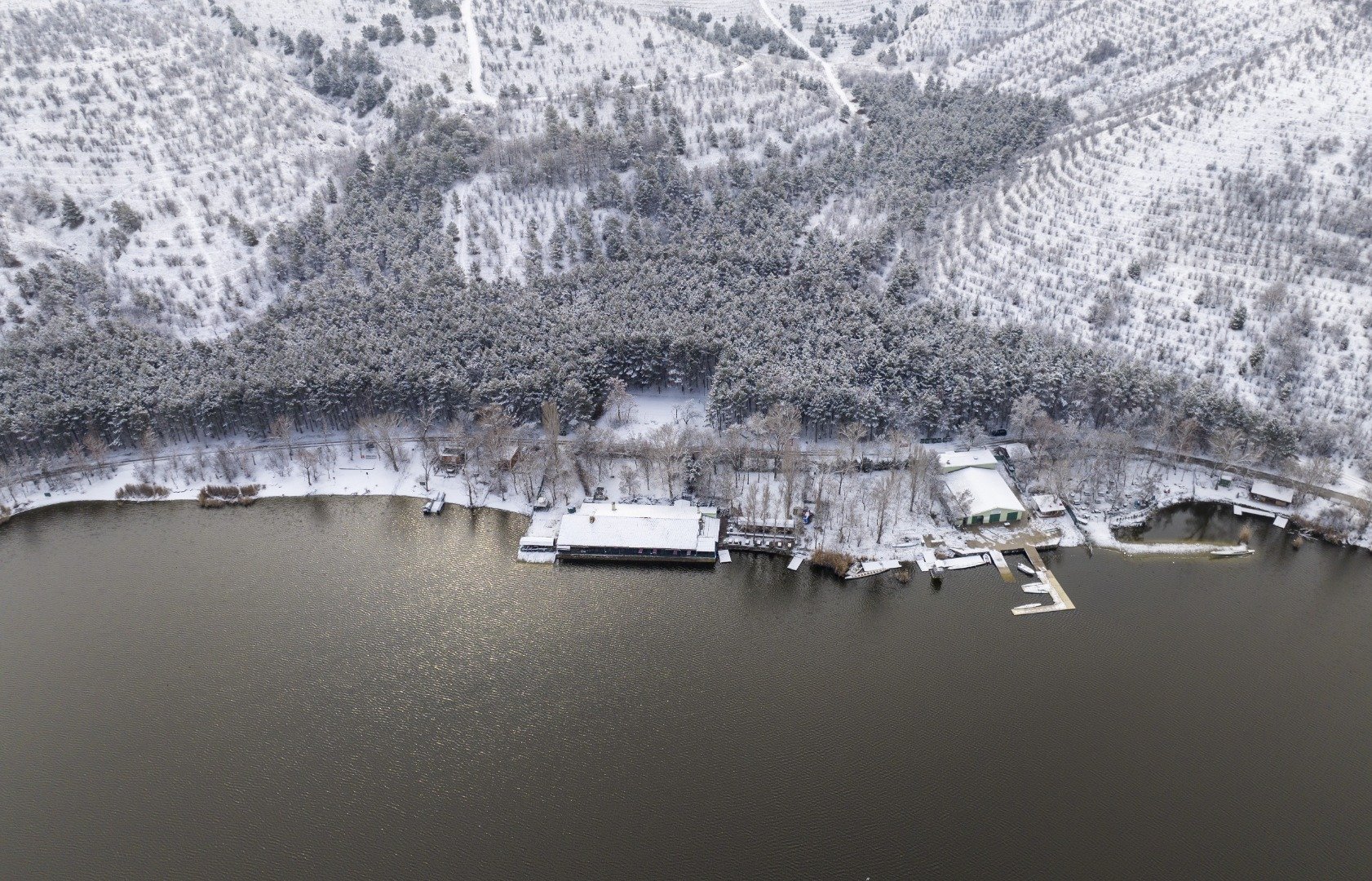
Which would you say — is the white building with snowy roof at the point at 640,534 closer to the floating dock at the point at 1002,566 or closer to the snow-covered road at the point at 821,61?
the floating dock at the point at 1002,566

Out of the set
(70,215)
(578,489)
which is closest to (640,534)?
(578,489)

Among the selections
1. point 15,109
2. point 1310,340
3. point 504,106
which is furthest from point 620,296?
point 15,109

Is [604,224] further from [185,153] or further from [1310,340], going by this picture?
[1310,340]

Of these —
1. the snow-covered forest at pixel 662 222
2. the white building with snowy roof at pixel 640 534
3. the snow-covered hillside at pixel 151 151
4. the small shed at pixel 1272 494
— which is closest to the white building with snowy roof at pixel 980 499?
the snow-covered forest at pixel 662 222

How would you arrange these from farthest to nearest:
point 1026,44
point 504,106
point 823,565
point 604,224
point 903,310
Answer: point 1026,44 < point 504,106 < point 604,224 < point 903,310 < point 823,565

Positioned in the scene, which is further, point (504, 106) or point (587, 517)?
point (504, 106)

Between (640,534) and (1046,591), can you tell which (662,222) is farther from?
(1046,591)

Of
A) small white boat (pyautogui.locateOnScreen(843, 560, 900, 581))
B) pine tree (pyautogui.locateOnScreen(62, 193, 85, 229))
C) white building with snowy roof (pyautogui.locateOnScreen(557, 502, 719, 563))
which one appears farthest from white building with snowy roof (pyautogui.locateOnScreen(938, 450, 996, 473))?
pine tree (pyautogui.locateOnScreen(62, 193, 85, 229))
